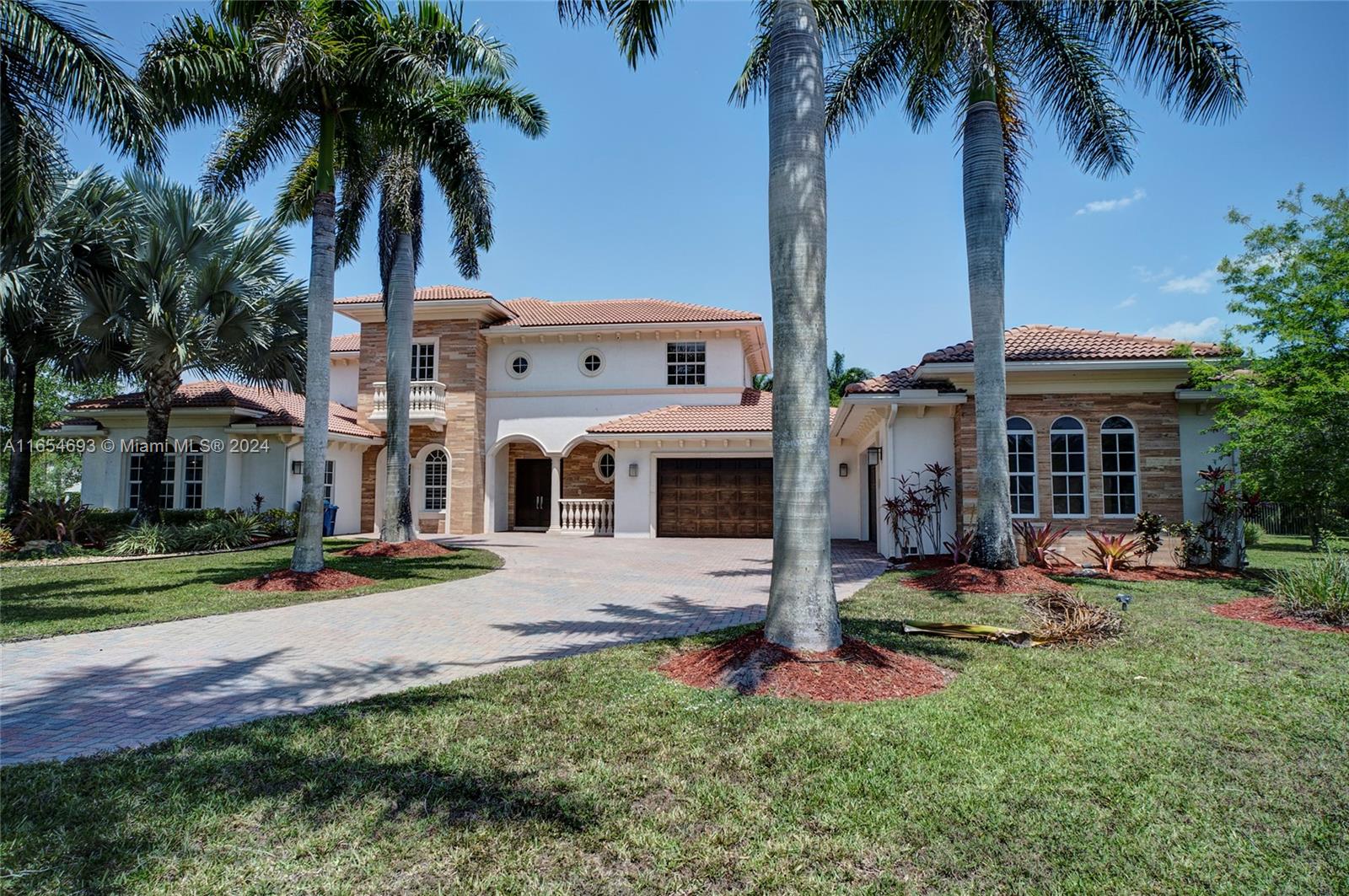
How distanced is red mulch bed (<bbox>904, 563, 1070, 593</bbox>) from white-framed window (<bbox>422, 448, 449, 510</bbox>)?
58.8 ft

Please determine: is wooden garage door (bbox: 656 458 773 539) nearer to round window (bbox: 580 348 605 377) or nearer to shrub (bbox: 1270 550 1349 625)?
round window (bbox: 580 348 605 377)

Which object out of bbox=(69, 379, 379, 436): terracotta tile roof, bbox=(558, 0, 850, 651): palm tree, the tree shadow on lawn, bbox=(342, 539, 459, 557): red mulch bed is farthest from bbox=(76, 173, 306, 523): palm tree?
the tree shadow on lawn

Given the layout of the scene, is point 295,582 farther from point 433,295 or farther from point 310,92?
point 433,295

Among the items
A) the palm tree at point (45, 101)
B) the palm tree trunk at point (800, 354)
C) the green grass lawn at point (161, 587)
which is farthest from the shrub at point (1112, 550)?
the palm tree at point (45, 101)

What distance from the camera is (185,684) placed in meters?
6.09

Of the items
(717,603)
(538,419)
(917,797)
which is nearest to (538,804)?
(917,797)

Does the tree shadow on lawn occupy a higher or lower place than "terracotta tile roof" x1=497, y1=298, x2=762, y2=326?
lower

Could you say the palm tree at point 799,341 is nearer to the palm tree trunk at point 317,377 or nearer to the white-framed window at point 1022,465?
the palm tree trunk at point 317,377

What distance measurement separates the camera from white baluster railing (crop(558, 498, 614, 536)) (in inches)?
946

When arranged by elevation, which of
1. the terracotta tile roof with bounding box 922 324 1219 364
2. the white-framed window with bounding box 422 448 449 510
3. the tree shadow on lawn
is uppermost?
the terracotta tile roof with bounding box 922 324 1219 364

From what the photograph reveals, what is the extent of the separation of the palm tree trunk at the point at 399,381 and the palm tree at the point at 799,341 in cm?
1275

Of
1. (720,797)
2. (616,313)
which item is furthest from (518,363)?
(720,797)

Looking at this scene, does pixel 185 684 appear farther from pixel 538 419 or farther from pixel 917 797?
pixel 538 419

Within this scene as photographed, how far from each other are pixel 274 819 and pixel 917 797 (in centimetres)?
333
